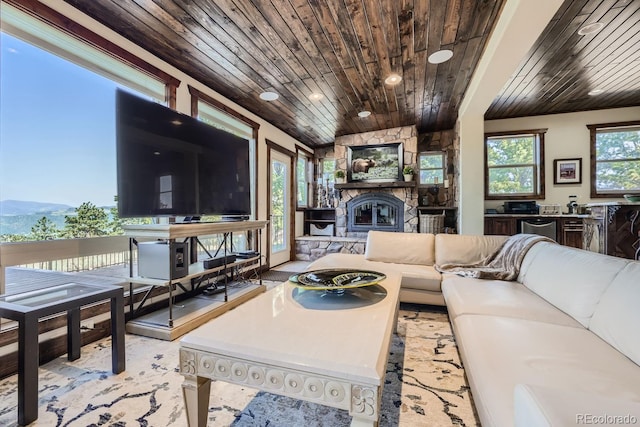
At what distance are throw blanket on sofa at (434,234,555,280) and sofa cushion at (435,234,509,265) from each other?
7 cm

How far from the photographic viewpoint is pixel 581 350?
113 cm

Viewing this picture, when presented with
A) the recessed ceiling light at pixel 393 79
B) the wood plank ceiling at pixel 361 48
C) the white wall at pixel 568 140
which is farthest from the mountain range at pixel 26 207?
the white wall at pixel 568 140

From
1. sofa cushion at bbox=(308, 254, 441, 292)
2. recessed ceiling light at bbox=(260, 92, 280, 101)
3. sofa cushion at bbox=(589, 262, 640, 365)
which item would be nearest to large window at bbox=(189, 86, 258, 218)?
recessed ceiling light at bbox=(260, 92, 280, 101)

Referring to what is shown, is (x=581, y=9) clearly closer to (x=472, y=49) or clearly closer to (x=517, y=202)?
(x=472, y=49)

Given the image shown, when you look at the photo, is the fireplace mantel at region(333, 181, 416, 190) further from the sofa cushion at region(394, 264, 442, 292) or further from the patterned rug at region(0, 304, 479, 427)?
the patterned rug at region(0, 304, 479, 427)

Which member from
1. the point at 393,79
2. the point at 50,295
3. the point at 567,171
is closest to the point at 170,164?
the point at 50,295

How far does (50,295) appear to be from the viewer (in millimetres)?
1524

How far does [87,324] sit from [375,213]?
4.56m

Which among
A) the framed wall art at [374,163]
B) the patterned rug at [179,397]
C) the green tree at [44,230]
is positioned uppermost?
the framed wall art at [374,163]

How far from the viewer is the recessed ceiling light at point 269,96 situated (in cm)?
342

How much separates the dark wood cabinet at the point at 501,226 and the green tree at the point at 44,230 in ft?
18.3

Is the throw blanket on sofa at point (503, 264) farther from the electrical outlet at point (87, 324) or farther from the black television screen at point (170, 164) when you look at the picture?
the electrical outlet at point (87, 324)

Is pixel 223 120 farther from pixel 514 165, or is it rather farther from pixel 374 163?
pixel 514 165

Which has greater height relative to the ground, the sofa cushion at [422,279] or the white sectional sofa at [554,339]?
the white sectional sofa at [554,339]
